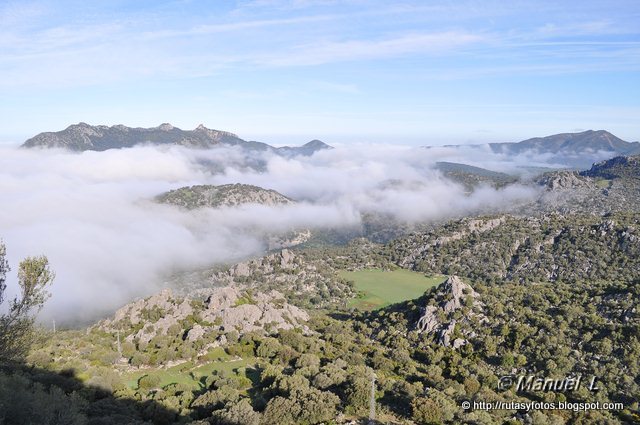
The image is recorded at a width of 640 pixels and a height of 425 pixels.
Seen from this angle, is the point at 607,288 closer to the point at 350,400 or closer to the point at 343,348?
the point at 343,348

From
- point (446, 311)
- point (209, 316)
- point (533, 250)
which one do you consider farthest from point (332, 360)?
point (533, 250)

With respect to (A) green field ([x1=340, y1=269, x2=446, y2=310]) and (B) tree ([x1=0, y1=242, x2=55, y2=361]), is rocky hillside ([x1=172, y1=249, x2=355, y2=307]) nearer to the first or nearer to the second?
(A) green field ([x1=340, y1=269, x2=446, y2=310])

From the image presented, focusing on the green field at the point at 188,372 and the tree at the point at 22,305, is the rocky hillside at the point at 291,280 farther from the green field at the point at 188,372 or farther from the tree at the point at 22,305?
the tree at the point at 22,305

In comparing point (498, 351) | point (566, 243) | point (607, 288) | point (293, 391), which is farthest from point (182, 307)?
point (566, 243)

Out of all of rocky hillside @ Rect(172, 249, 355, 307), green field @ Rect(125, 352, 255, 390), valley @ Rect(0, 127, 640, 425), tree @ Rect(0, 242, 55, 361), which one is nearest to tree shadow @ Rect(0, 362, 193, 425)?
valley @ Rect(0, 127, 640, 425)

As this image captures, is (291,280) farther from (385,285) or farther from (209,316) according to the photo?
(209,316)

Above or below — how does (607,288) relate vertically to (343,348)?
above

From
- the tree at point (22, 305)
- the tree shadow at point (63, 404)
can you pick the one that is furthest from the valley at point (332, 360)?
the tree at point (22, 305)
